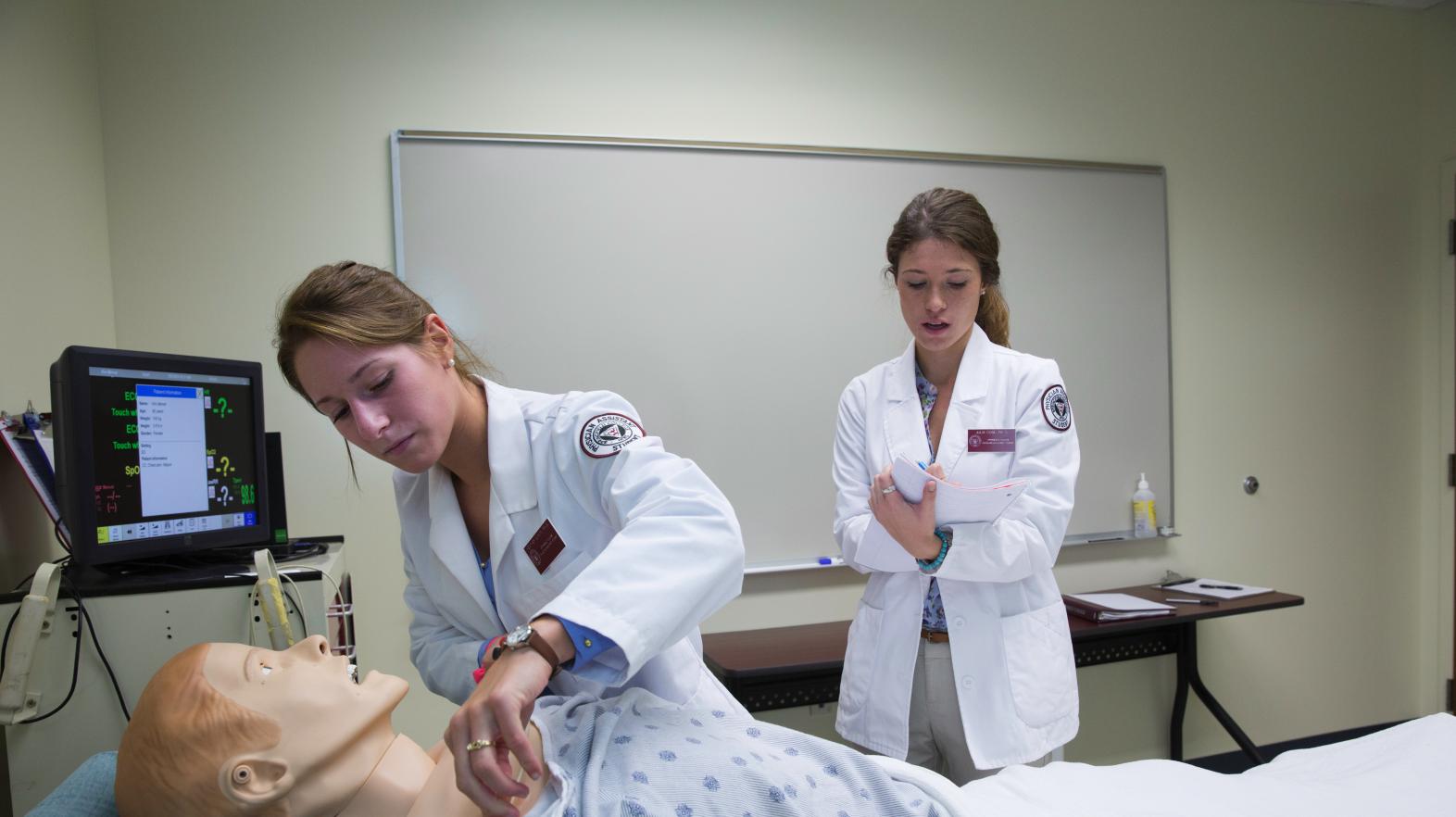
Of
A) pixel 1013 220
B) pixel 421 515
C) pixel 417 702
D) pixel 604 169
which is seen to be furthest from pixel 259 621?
pixel 1013 220

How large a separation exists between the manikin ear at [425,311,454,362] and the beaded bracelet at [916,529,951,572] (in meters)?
0.92

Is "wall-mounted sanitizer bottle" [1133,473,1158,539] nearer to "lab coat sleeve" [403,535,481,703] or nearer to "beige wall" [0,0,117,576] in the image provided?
"lab coat sleeve" [403,535,481,703]

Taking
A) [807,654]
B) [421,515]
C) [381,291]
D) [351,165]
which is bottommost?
[807,654]

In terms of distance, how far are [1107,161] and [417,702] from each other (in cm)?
281

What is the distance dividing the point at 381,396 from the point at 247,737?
410 mm

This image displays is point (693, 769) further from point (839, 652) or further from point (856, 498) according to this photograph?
point (839, 652)

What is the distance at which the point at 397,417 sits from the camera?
3.59 ft

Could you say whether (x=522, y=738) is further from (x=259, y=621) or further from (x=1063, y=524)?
(x=1063, y=524)

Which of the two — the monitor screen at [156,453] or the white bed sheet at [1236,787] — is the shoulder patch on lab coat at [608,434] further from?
the monitor screen at [156,453]

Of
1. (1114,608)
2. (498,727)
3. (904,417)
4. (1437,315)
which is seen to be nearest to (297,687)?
(498,727)

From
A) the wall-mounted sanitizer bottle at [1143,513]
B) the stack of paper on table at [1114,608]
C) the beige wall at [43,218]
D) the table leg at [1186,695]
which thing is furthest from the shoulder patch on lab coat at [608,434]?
the table leg at [1186,695]

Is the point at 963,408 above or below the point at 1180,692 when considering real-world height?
above

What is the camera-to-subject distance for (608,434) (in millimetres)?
1179

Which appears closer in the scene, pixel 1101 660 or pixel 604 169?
pixel 604 169
